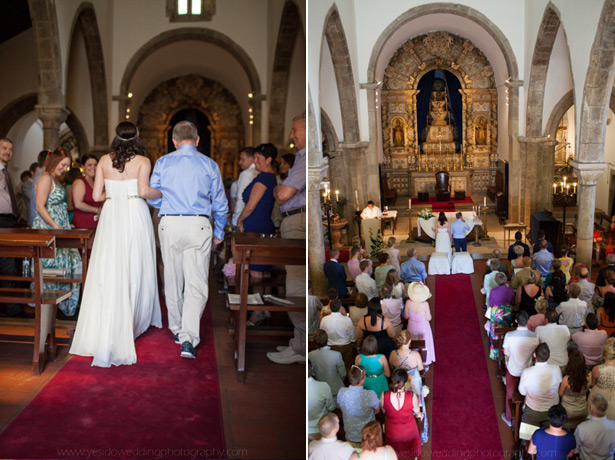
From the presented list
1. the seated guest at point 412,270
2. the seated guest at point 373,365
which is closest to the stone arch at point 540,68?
the seated guest at point 412,270

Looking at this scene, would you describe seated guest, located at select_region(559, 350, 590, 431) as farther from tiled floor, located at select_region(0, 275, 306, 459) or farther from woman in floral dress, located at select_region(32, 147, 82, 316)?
woman in floral dress, located at select_region(32, 147, 82, 316)

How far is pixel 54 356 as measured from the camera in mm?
5039

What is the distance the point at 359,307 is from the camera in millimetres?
7301

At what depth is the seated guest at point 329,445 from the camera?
486 cm

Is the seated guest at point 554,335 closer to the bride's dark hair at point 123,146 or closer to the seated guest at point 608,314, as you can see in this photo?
the seated guest at point 608,314

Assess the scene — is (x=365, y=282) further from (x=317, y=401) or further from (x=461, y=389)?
(x=317, y=401)

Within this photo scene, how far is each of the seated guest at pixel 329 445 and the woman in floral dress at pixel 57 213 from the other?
96.9 inches

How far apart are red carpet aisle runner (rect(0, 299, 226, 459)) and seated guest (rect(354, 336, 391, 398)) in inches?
59.2

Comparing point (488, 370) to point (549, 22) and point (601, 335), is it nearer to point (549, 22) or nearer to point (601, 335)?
point (601, 335)

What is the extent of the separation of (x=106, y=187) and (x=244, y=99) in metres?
15.9

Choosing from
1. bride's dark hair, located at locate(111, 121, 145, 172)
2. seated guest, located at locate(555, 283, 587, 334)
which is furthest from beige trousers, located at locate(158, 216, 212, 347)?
seated guest, located at locate(555, 283, 587, 334)

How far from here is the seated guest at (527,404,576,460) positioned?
546cm

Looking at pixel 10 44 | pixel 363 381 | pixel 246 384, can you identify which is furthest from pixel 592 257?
pixel 10 44

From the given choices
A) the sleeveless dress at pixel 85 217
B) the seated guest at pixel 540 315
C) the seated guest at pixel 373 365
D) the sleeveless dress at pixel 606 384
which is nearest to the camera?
the sleeveless dress at pixel 606 384
